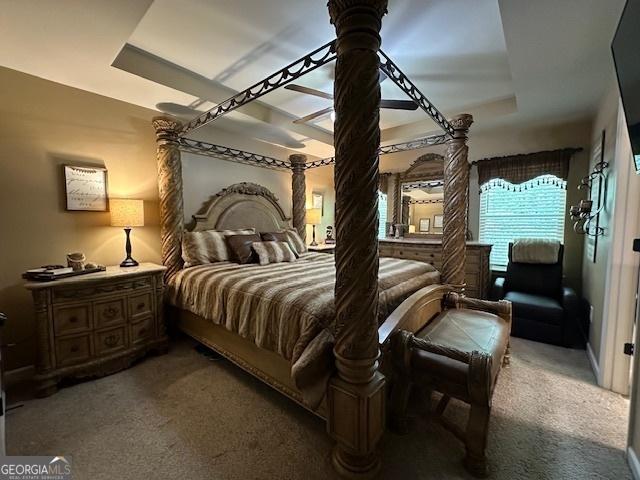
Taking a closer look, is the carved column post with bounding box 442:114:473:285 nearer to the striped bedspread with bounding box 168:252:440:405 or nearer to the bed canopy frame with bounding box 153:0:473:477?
the striped bedspread with bounding box 168:252:440:405

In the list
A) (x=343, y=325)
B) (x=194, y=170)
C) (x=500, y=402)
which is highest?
→ (x=194, y=170)

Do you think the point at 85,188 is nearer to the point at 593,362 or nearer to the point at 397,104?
the point at 397,104

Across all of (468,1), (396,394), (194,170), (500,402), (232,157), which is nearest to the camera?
(396,394)

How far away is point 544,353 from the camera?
2.63m

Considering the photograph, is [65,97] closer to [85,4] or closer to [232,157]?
[85,4]

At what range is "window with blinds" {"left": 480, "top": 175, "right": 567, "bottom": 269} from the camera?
11.6 ft

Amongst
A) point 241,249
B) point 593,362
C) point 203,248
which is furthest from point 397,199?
point 203,248

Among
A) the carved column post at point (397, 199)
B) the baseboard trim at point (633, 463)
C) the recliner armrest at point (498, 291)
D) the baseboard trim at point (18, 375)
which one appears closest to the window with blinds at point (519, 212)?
the recliner armrest at point (498, 291)

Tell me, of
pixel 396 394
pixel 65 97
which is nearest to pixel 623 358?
pixel 396 394

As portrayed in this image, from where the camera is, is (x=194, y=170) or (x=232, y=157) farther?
(x=232, y=157)

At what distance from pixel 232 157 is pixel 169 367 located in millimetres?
2704

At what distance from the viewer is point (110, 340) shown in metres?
2.24

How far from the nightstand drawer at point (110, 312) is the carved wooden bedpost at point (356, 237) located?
206 cm

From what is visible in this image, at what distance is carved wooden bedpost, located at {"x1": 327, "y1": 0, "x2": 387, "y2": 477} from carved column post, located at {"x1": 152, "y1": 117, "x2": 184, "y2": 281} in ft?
7.64
